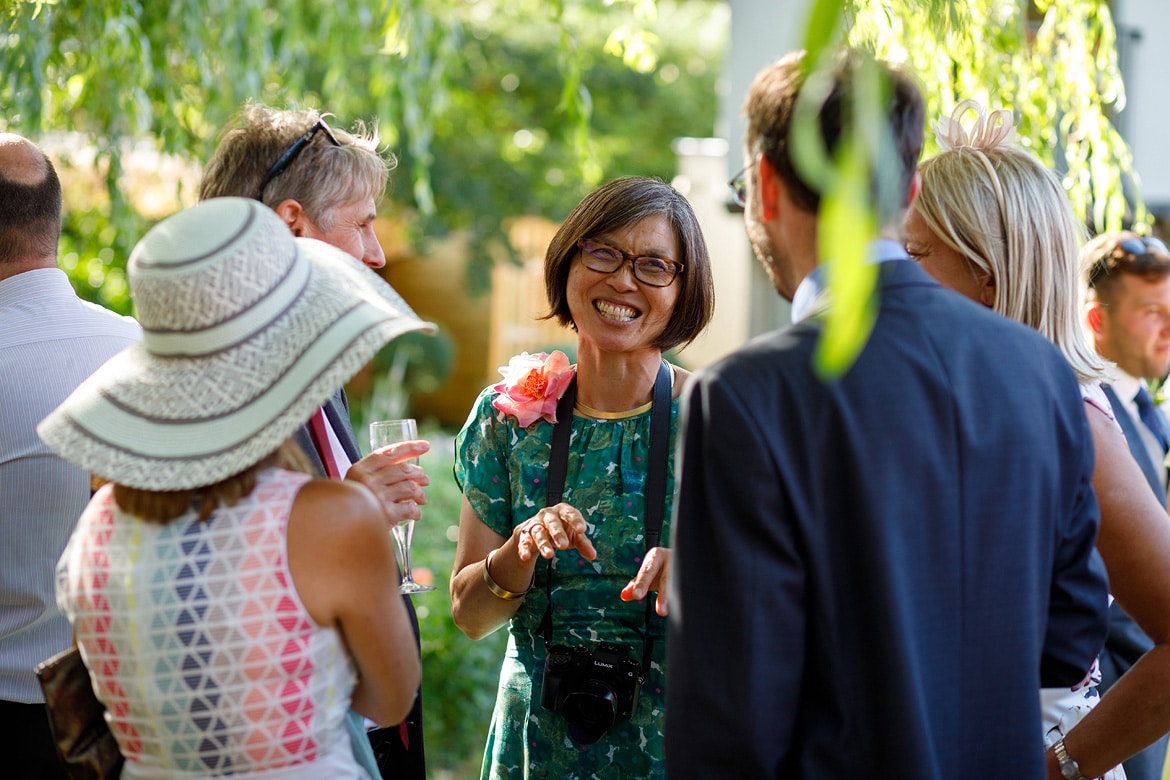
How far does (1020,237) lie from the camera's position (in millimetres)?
2135

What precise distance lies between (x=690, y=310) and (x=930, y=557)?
1.22 metres

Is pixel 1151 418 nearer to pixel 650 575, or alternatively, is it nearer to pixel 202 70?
pixel 650 575

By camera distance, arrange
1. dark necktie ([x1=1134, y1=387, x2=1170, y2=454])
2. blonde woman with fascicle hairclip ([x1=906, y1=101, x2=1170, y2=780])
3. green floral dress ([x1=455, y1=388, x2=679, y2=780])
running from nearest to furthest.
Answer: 1. blonde woman with fascicle hairclip ([x1=906, y1=101, x2=1170, y2=780])
2. green floral dress ([x1=455, y1=388, x2=679, y2=780])
3. dark necktie ([x1=1134, y1=387, x2=1170, y2=454])

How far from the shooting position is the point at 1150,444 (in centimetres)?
346

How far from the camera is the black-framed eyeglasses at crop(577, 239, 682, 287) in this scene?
8.63 ft

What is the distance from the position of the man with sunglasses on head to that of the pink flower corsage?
378mm

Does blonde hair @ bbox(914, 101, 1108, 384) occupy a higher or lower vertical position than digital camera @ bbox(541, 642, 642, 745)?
higher

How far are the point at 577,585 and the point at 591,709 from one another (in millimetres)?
277

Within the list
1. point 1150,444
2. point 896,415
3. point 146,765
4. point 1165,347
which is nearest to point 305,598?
point 146,765

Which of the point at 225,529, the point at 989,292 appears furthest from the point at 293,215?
the point at 989,292

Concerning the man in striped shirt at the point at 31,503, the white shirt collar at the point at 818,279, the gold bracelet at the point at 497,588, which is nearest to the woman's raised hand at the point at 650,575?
the gold bracelet at the point at 497,588

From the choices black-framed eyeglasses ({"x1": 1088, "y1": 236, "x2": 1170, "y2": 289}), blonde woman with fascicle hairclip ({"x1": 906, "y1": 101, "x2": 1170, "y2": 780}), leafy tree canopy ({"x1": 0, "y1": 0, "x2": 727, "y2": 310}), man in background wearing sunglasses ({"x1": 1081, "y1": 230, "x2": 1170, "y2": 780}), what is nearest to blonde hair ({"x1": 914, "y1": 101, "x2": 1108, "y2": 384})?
blonde woman with fascicle hairclip ({"x1": 906, "y1": 101, "x2": 1170, "y2": 780})

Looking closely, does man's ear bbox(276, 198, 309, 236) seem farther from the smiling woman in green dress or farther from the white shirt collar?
the white shirt collar

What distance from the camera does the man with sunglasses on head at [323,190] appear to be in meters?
2.31
